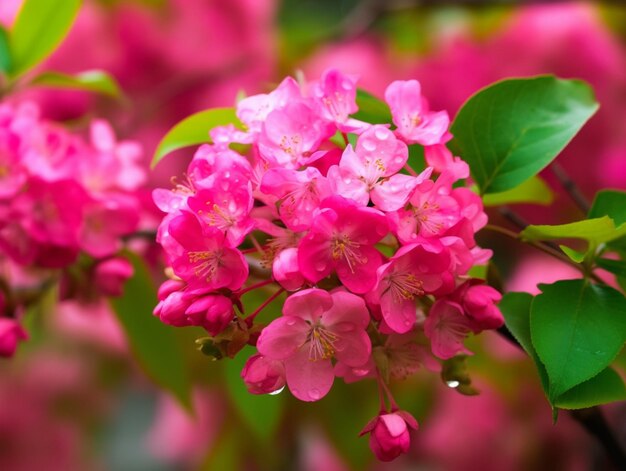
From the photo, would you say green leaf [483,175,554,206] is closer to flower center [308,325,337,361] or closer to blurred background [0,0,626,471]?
flower center [308,325,337,361]

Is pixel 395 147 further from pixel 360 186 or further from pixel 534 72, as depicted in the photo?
pixel 534 72

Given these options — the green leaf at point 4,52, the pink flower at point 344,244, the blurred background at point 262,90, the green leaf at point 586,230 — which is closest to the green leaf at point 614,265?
the green leaf at point 586,230

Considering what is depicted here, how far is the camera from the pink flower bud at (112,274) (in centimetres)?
51

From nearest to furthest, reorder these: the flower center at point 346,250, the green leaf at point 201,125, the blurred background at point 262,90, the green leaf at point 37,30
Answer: the flower center at point 346,250 < the green leaf at point 201,125 < the green leaf at point 37,30 < the blurred background at point 262,90

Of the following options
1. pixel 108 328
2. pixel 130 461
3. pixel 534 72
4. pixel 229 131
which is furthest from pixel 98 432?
pixel 229 131

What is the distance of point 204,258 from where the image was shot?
343 mm

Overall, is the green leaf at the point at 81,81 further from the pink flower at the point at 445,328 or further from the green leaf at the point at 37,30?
the pink flower at the point at 445,328

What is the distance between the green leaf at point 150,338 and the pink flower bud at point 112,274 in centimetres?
6

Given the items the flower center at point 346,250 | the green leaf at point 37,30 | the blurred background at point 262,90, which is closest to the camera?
the flower center at point 346,250

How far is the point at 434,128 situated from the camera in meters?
0.39

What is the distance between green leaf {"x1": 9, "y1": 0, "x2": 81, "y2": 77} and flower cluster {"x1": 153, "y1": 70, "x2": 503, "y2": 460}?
9.2 inches

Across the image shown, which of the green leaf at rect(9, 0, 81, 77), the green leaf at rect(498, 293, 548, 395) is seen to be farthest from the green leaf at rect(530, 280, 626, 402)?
the green leaf at rect(9, 0, 81, 77)

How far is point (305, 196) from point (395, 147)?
48mm

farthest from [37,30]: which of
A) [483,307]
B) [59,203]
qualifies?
[483,307]
